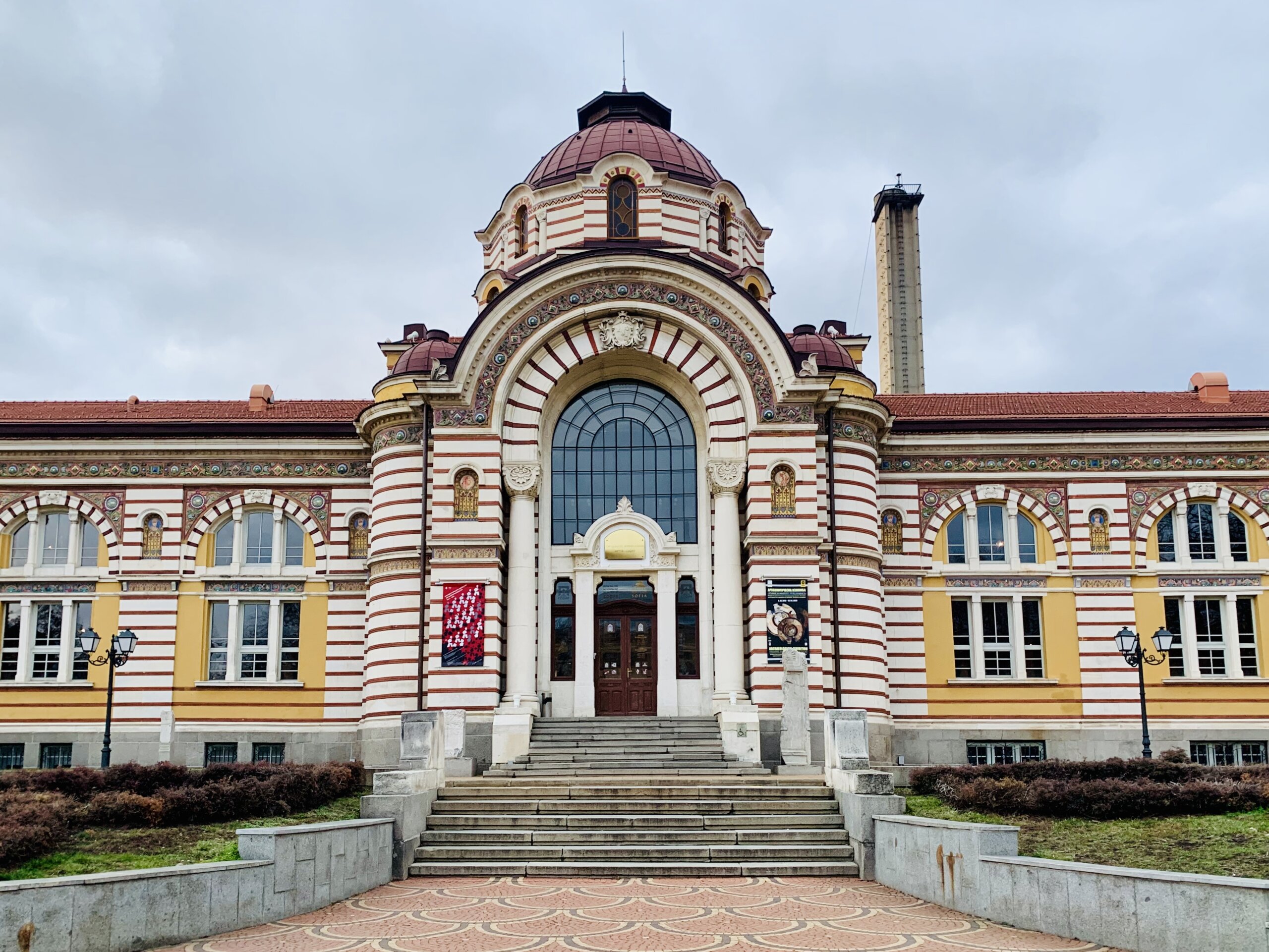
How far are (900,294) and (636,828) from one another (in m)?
49.5

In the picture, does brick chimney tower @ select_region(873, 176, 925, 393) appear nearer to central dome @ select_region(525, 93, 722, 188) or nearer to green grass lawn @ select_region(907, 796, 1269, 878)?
central dome @ select_region(525, 93, 722, 188)

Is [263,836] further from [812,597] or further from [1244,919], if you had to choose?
[812,597]

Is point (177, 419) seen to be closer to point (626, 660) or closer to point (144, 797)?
point (626, 660)

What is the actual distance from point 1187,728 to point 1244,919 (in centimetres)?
2256

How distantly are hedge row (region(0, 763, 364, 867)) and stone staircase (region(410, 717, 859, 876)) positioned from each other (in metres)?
2.74

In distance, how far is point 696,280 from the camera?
103 ft

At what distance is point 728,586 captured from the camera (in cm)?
3069

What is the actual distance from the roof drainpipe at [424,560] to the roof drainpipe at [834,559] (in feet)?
32.3

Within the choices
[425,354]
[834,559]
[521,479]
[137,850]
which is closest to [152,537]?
[425,354]

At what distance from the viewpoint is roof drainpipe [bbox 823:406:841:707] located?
31.2 meters

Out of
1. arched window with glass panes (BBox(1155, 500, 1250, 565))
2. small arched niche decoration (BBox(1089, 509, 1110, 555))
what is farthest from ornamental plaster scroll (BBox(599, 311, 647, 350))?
arched window with glass panes (BBox(1155, 500, 1250, 565))

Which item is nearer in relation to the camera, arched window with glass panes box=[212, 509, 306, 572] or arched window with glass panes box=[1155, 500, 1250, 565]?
arched window with glass panes box=[1155, 500, 1250, 565]

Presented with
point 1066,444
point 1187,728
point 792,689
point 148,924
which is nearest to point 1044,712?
point 1187,728

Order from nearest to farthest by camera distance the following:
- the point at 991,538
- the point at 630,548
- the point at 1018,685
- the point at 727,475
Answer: the point at 727,475, the point at 630,548, the point at 1018,685, the point at 991,538
